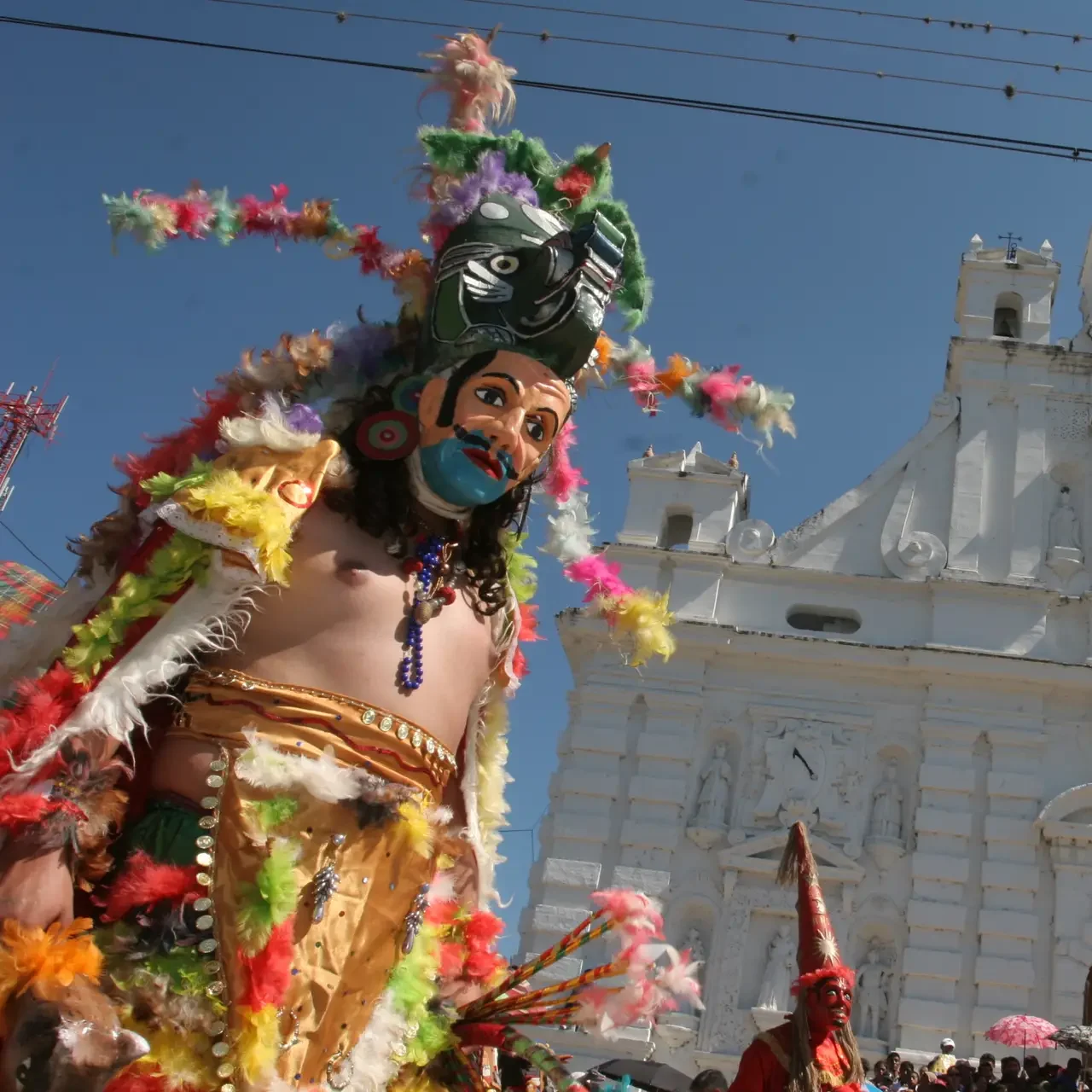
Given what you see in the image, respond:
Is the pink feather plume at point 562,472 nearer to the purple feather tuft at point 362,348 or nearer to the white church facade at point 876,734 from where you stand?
the purple feather tuft at point 362,348

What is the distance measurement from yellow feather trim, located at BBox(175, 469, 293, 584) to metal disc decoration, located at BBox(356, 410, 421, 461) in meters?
0.48

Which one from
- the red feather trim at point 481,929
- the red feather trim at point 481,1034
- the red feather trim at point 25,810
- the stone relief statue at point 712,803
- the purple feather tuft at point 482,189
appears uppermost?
the stone relief statue at point 712,803

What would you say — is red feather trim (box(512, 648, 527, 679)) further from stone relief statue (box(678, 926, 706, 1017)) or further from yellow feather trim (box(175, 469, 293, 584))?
stone relief statue (box(678, 926, 706, 1017))

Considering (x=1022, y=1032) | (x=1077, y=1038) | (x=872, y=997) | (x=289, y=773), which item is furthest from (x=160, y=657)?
(x=872, y=997)

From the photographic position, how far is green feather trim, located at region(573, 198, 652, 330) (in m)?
3.96

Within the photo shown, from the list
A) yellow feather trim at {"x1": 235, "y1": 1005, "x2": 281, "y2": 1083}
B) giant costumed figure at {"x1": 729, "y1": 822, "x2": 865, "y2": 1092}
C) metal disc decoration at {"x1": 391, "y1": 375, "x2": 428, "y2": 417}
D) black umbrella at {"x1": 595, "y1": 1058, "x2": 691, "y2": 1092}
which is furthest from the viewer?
black umbrella at {"x1": 595, "y1": 1058, "x2": 691, "y2": 1092}

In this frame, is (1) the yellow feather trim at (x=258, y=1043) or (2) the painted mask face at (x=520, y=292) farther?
(2) the painted mask face at (x=520, y=292)

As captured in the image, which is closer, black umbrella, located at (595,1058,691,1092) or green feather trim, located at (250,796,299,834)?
green feather trim, located at (250,796,299,834)

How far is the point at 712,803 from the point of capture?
1392 centimetres

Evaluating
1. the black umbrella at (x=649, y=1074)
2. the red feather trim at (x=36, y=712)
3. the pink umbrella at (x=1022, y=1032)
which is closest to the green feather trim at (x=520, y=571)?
the red feather trim at (x=36, y=712)

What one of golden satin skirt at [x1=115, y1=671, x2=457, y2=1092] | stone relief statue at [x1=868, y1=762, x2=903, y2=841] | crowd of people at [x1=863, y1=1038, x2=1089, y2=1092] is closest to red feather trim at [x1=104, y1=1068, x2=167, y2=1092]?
golden satin skirt at [x1=115, y1=671, x2=457, y2=1092]

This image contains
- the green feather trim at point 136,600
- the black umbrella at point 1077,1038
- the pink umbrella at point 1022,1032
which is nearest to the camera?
the green feather trim at point 136,600

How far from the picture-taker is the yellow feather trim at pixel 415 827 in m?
2.99

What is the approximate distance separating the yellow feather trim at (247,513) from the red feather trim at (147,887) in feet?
2.36
